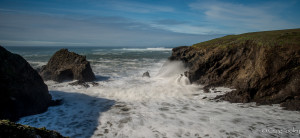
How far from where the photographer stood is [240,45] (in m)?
12.0

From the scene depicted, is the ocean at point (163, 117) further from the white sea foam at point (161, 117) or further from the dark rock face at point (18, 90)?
the dark rock face at point (18, 90)

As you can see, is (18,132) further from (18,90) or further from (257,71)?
(257,71)

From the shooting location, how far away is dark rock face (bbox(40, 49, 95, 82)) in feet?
48.9

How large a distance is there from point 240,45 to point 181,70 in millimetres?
6225

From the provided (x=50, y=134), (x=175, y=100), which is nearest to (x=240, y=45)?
(x=175, y=100)

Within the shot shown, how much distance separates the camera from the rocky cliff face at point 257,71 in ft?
27.2

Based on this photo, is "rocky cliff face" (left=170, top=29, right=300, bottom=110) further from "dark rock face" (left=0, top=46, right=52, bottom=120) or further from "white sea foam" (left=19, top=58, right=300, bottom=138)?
"dark rock face" (left=0, top=46, right=52, bottom=120)

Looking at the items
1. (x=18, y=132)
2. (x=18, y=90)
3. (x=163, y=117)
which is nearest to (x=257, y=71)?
(x=163, y=117)

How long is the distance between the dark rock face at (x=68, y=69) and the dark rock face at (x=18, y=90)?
640 cm

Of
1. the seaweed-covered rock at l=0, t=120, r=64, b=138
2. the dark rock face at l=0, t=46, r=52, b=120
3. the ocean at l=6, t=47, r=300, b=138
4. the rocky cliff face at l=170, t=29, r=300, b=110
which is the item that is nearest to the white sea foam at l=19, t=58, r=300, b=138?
the ocean at l=6, t=47, r=300, b=138

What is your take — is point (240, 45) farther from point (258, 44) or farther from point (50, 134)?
point (50, 134)

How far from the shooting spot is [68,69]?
15.4 metres

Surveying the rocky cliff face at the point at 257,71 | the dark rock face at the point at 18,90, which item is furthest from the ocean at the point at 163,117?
the rocky cliff face at the point at 257,71

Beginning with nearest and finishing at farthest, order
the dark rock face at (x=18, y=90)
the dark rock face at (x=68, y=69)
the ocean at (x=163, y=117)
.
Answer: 1. the ocean at (x=163, y=117)
2. the dark rock face at (x=18, y=90)
3. the dark rock face at (x=68, y=69)
